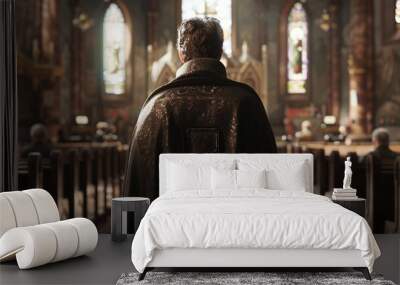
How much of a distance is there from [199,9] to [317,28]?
2668mm

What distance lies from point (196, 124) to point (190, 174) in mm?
782

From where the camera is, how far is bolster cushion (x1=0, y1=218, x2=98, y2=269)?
476 centimetres

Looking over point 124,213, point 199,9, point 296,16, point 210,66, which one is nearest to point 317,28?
point 296,16

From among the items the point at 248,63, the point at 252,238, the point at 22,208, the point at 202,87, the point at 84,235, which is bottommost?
the point at 84,235

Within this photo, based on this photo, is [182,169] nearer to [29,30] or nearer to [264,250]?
[264,250]

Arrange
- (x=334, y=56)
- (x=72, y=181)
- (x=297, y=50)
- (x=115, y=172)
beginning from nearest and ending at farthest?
(x=72, y=181) < (x=115, y=172) < (x=334, y=56) < (x=297, y=50)

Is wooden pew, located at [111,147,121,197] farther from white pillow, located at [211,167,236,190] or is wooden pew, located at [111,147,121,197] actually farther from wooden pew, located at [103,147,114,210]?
white pillow, located at [211,167,236,190]

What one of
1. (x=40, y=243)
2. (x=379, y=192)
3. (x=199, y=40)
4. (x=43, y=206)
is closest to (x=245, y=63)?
(x=379, y=192)

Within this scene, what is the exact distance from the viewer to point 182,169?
5957 millimetres

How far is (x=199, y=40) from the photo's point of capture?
6672 mm

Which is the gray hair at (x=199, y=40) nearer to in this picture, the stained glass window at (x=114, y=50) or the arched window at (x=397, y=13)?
the arched window at (x=397, y=13)

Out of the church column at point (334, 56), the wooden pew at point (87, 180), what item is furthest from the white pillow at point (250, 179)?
the church column at point (334, 56)

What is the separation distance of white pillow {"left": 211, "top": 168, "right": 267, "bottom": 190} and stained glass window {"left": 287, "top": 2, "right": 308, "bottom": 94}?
33.6 ft

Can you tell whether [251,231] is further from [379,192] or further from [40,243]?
[379,192]
